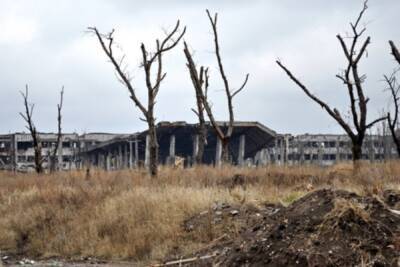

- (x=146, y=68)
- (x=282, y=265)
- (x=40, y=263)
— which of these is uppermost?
(x=146, y=68)

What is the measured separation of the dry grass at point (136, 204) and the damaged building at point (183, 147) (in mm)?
12757

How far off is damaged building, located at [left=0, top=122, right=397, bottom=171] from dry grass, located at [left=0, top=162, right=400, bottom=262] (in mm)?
12757

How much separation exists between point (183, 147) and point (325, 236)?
165 ft

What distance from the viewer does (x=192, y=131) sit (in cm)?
5053

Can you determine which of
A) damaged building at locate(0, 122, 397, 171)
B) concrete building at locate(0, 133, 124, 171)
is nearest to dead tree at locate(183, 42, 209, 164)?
damaged building at locate(0, 122, 397, 171)

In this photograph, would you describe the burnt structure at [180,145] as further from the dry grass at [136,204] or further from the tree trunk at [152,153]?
the dry grass at [136,204]

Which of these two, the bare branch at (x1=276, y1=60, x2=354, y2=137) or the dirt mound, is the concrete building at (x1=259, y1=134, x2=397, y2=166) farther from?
the dirt mound

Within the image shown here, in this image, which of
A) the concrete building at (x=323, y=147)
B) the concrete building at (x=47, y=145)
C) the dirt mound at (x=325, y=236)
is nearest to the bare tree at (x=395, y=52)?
the dirt mound at (x=325, y=236)

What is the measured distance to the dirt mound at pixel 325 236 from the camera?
777 cm

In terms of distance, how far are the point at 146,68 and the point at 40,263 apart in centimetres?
1297

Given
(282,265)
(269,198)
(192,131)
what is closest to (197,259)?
(282,265)

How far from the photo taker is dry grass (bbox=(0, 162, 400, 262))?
15.1 meters

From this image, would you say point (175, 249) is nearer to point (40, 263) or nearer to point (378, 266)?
point (40, 263)

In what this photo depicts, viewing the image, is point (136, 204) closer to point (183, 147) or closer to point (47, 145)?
point (183, 147)
